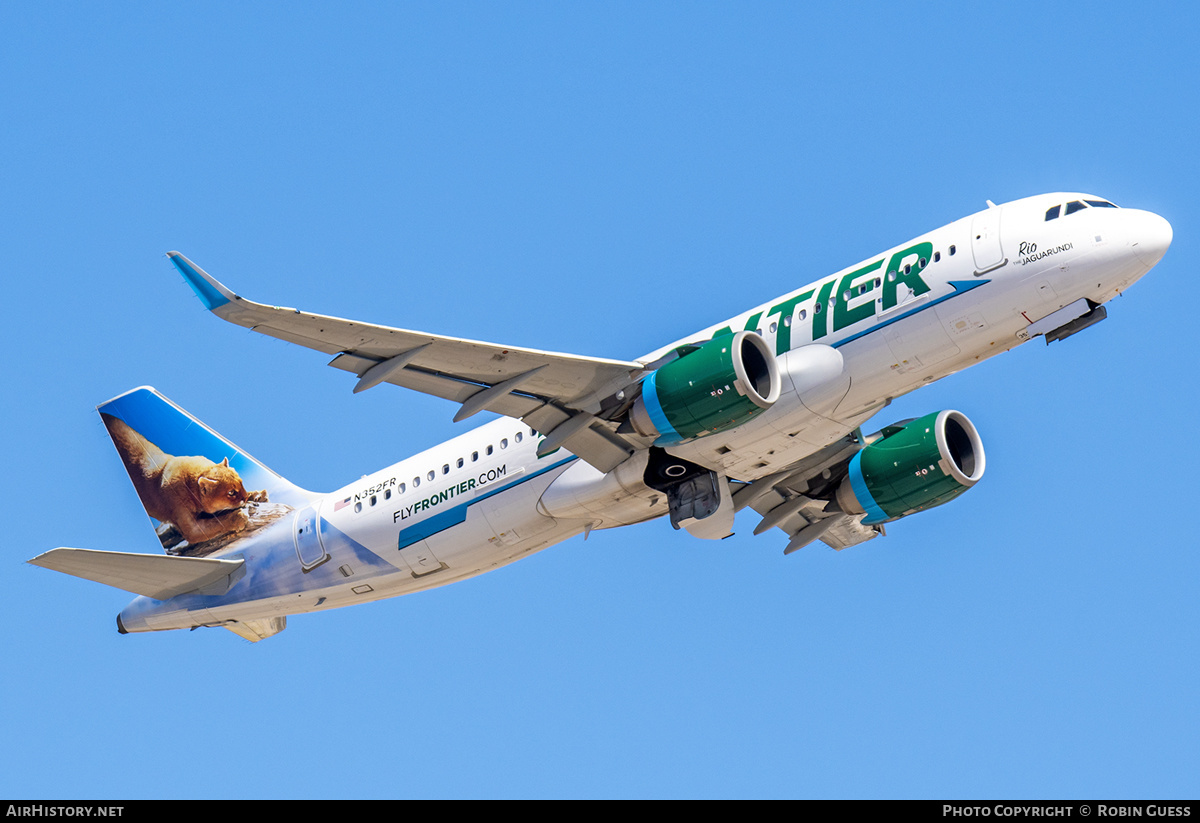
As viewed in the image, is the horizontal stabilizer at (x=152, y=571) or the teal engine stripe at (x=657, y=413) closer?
the teal engine stripe at (x=657, y=413)

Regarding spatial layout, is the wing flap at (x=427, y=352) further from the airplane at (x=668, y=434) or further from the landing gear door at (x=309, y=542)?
the landing gear door at (x=309, y=542)

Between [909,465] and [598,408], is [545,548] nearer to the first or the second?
[598,408]

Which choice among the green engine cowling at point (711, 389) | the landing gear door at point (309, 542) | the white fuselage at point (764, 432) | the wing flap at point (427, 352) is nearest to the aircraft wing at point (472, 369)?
the wing flap at point (427, 352)

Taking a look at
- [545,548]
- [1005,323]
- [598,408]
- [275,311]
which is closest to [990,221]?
[1005,323]

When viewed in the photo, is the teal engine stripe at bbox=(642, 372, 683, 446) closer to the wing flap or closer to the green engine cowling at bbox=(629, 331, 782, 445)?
the green engine cowling at bbox=(629, 331, 782, 445)

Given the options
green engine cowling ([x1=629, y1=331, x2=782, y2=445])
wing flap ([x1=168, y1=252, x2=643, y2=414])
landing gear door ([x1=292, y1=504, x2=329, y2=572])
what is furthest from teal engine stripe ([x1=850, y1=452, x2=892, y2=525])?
landing gear door ([x1=292, y1=504, x2=329, y2=572])

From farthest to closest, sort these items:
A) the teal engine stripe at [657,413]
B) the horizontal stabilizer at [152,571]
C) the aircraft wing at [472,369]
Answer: the horizontal stabilizer at [152,571] < the teal engine stripe at [657,413] < the aircraft wing at [472,369]

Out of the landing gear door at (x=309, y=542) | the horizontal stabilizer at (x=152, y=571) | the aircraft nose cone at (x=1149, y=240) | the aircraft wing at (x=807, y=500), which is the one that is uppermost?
the aircraft nose cone at (x=1149, y=240)
